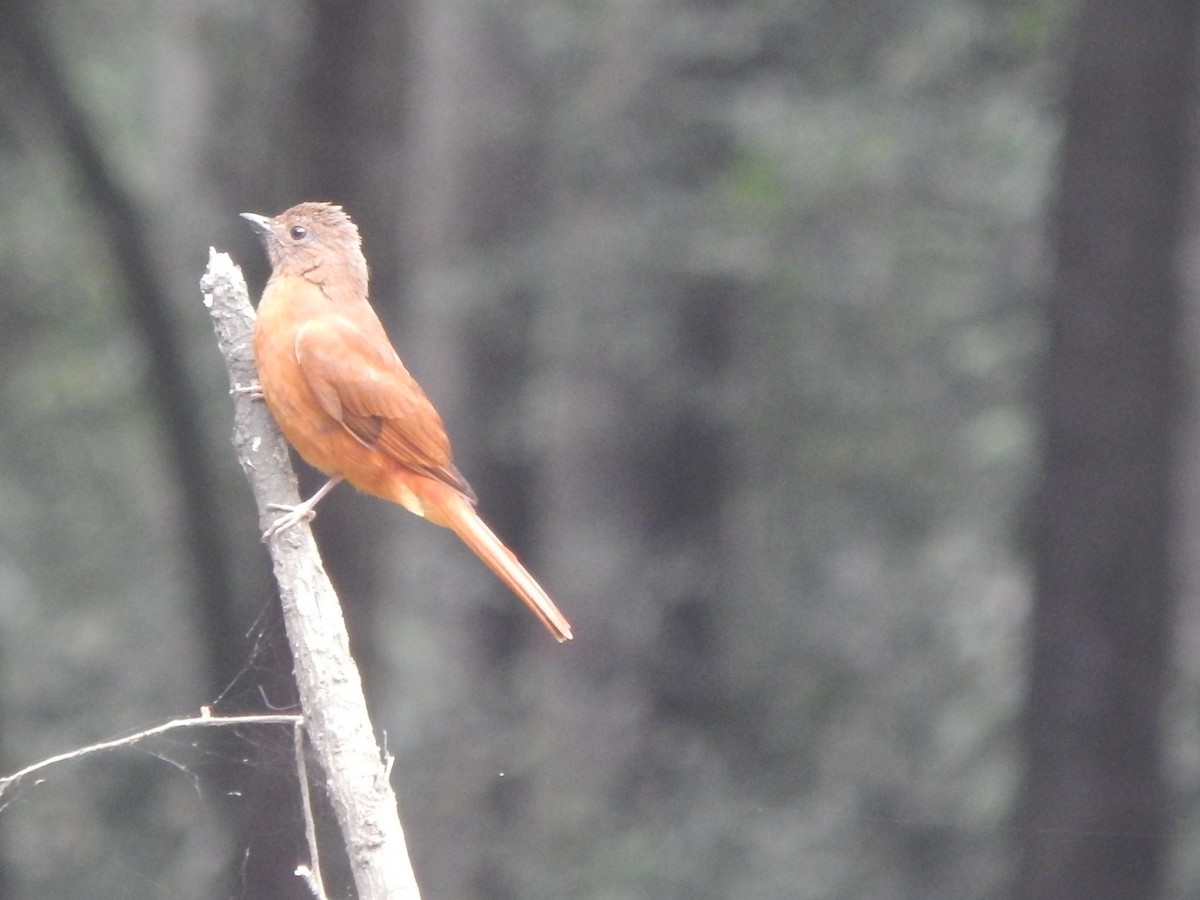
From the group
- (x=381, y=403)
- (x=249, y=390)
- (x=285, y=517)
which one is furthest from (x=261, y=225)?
(x=285, y=517)

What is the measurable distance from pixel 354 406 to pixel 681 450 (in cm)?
730

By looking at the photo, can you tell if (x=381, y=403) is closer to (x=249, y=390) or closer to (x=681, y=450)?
(x=249, y=390)

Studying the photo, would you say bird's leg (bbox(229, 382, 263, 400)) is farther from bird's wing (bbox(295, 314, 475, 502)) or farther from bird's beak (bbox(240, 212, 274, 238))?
bird's beak (bbox(240, 212, 274, 238))

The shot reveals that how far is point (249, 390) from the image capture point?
3564 mm

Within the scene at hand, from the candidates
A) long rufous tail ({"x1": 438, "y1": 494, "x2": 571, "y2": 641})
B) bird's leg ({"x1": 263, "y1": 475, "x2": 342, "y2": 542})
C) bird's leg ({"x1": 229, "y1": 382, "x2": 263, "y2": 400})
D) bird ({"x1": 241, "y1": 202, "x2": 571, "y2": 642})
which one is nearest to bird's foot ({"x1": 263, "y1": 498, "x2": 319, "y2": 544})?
bird's leg ({"x1": 263, "y1": 475, "x2": 342, "y2": 542})

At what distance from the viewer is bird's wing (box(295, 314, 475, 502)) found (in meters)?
4.22

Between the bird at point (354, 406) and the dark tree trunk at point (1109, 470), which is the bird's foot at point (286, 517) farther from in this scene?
the dark tree trunk at point (1109, 470)

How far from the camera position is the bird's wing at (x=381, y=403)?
13.8ft

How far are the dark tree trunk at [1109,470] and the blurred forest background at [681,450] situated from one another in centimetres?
2

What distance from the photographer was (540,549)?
44.3ft

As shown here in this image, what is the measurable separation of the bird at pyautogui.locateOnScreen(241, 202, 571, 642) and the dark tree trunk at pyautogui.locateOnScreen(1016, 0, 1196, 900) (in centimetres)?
341

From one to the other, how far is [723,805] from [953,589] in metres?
1.64

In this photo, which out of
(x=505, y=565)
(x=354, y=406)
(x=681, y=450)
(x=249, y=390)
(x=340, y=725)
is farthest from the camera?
(x=681, y=450)

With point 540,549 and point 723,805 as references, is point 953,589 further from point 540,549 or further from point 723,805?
point 540,549
